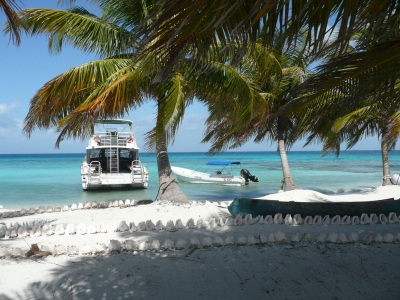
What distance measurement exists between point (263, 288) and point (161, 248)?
67.8 inches

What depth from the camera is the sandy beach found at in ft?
Answer: 13.1

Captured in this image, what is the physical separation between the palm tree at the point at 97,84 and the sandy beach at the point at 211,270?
2687mm

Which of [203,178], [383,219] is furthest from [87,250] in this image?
[203,178]

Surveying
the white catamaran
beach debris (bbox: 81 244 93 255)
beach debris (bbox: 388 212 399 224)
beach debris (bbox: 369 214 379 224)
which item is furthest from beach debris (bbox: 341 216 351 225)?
the white catamaran

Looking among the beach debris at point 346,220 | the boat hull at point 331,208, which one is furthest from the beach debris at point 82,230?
the beach debris at point 346,220

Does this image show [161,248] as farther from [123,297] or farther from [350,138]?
[350,138]

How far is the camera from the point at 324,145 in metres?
13.6

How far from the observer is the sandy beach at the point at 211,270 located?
157 inches

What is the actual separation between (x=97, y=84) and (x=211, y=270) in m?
5.60

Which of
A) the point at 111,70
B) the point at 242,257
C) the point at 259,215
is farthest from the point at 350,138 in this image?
the point at 242,257

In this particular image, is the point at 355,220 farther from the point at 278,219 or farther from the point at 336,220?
the point at 278,219

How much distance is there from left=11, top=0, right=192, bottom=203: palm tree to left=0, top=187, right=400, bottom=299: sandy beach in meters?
2.69

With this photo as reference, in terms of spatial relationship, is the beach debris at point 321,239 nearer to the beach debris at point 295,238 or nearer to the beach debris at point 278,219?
the beach debris at point 295,238

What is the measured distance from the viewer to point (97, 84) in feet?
28.2
